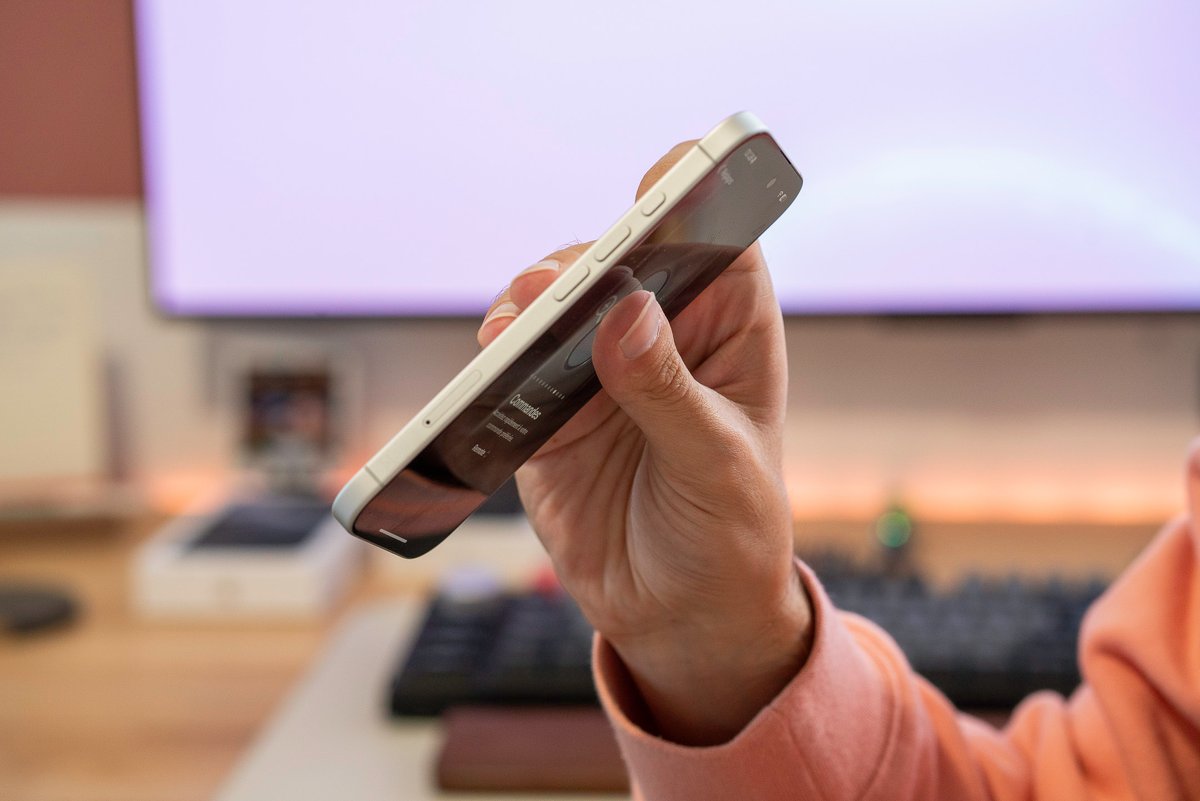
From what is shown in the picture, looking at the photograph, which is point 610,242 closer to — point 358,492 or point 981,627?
point 358,492

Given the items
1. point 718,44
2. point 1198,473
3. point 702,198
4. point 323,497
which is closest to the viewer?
point 702,198

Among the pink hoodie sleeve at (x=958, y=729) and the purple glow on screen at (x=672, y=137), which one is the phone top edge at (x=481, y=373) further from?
the purple glow on screen at (x=672, y=137)

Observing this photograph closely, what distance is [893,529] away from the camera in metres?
0.82

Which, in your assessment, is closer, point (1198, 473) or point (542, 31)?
point (1198, 473)

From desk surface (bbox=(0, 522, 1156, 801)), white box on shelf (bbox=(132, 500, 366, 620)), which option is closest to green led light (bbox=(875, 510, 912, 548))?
desk surface (bbox=(0, 522, 1156, 801))

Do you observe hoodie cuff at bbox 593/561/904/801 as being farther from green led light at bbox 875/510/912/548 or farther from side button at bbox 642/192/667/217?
green led light at bbox 875/510/912/548

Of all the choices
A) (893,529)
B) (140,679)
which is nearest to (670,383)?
(140,679)

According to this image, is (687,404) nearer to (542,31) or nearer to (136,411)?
(542,31)

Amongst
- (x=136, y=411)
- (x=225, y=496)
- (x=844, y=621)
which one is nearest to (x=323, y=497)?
(x=225, y=496)

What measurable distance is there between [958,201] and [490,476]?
0.54 metres

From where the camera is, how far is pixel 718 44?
762 mm

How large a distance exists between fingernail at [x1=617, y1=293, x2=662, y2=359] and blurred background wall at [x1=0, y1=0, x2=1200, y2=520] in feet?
1.93

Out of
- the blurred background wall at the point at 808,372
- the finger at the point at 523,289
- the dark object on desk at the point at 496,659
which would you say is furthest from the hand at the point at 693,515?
the blurred background wall at the point at 808,372

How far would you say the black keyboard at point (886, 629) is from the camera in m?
0.55
